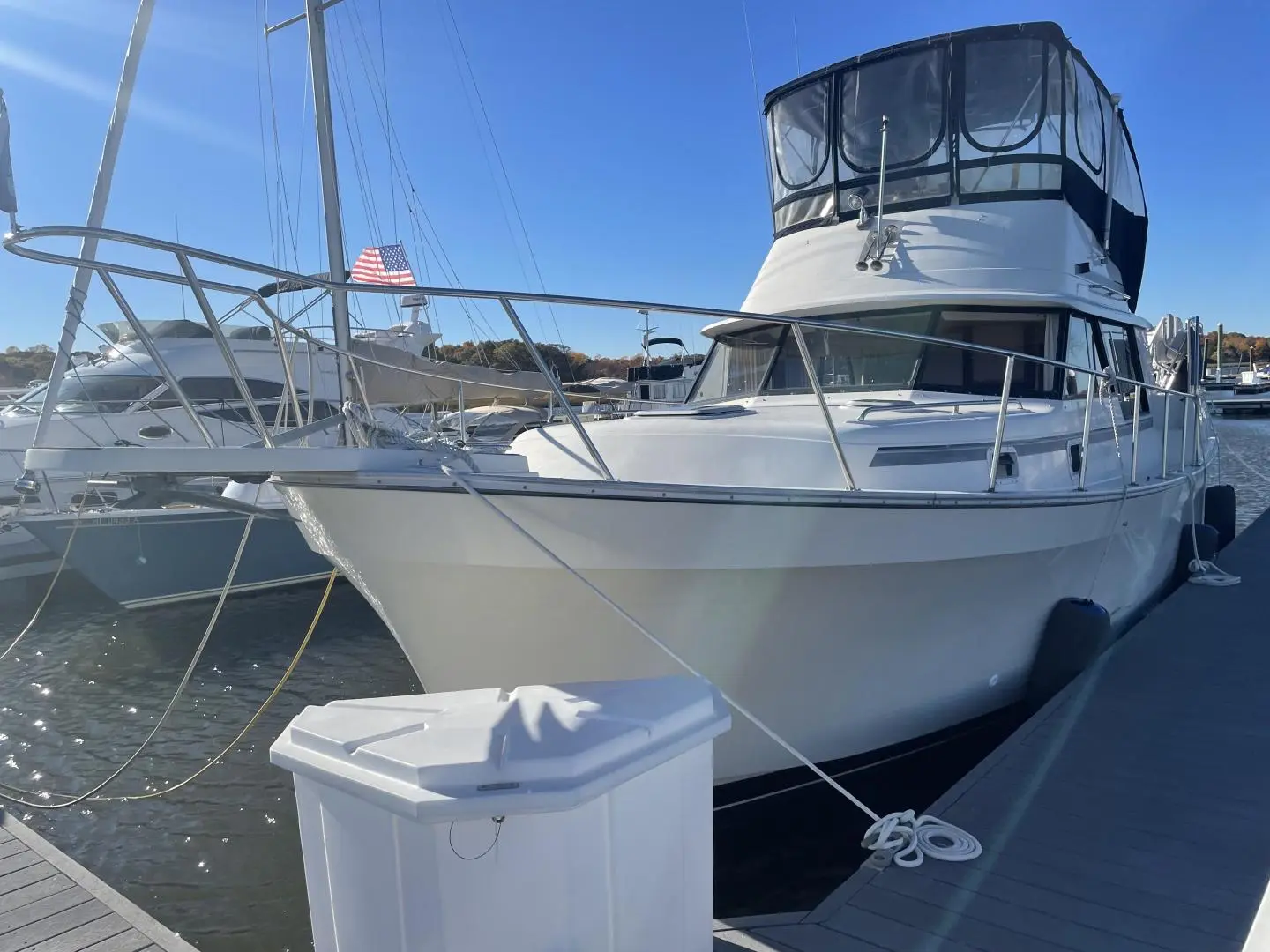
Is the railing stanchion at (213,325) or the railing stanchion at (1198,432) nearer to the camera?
the railing stanchion at (213,325)

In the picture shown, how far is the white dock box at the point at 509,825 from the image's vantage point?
186 centimetres

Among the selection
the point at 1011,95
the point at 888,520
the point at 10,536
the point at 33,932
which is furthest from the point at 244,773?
the point at 10,536

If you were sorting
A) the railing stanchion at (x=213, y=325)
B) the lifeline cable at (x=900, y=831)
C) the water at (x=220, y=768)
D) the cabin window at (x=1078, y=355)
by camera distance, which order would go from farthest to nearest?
the cabin window at (x=1078, y=355), the water at (x=220, y=768), the lifeline cable at (x=900, y=831), the railing stanchion at (x=213, y=325)

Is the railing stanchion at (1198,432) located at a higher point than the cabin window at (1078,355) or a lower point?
lower

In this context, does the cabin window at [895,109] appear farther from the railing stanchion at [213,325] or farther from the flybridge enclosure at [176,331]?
the flybridge enclosure at [176,331]

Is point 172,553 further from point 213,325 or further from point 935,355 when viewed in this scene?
point 935,355

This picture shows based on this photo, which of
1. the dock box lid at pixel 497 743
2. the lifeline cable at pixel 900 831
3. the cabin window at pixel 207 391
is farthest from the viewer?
the cabin window at pixel 207 391

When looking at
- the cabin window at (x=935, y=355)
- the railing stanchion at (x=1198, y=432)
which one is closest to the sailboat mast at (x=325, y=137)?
the cabin window at (x=935, y=355)

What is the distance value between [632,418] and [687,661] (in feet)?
5.89

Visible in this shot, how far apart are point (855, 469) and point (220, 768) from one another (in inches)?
209

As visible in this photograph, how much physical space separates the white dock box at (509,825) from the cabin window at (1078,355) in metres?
4.51

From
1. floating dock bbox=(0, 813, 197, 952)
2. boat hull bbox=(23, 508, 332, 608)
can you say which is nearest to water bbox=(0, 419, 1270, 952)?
boat hull bbox=(23, 508, 332, 608)

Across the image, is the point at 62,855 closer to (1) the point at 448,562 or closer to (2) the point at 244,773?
(1) the point at 448,562

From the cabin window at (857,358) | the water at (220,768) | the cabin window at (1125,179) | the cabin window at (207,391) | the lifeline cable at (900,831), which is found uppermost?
the cabin window at (1125,179)
